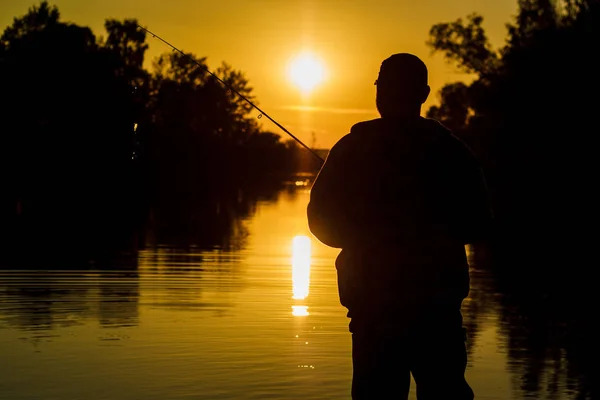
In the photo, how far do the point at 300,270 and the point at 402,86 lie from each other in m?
16.2

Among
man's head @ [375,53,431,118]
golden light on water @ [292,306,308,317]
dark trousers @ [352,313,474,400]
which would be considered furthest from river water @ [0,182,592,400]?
man's head @ [375,53,431,118]

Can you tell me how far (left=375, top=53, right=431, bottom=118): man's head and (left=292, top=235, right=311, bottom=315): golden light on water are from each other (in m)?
9.45

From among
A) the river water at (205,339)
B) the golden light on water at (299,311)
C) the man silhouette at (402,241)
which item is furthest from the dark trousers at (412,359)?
the golden light on water at (299,311)

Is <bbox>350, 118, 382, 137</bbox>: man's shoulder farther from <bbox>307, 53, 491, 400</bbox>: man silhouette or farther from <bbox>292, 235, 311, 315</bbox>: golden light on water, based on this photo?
<bbox>292, 235, 311, 315</bbox>: golden light on water

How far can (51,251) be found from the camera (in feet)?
80.5

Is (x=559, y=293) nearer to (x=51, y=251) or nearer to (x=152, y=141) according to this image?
(x=51, y=251)

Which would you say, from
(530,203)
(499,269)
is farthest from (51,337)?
(530,203)

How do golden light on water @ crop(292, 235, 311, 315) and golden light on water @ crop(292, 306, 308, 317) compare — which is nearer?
golden light on water @ crop(292, 306, 308, 317)

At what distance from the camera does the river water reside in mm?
9797

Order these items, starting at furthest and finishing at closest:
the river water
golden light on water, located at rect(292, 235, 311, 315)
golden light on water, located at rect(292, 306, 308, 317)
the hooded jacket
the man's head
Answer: golden light on water, located at rect(292, 235, 311, 315)
golden light on water, located at rect(292, 306, 308, 317)
the river water
the man's head
the hooded jacket

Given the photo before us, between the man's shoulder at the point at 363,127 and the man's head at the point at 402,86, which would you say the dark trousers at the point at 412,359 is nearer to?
the man's shoulder at the point at 363,127

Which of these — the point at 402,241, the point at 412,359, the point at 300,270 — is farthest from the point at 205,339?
the point at 300,270

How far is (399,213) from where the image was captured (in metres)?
5.50

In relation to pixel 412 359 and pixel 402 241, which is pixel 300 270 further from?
pixel 402 241
